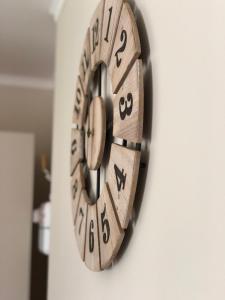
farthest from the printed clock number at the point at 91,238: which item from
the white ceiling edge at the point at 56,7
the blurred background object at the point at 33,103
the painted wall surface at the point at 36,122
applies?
the painted wall surface at the point at 36,122

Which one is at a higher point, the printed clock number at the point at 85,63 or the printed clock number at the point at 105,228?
the printed clock number at the point at 85,63

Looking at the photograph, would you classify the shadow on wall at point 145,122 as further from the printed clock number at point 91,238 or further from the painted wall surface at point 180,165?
the printed clock number at point 91,238

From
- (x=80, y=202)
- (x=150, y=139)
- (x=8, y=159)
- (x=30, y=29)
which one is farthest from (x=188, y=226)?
(x=8, y=159)

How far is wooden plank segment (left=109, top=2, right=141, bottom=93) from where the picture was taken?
2.62 feet

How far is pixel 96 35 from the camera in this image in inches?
43.6

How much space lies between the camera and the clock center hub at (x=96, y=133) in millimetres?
1010

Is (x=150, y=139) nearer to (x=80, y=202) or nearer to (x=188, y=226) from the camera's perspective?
(x=188, y=226)

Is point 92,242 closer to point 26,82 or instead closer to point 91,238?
point 91,238

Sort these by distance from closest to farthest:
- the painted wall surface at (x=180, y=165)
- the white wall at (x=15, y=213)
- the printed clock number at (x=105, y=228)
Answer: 1. the painted wall surface at (x=180, y=165)
2. the printed clock number at (x=105, y=228)
3. the white wall at (x=15, y=213)

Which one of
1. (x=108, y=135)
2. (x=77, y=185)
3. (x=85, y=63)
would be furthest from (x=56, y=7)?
(x=108, y=135)

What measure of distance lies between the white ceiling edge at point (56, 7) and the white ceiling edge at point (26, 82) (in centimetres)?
128

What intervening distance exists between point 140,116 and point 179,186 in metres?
0.18

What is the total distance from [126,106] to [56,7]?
4.21 feet

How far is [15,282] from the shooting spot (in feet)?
8.72
